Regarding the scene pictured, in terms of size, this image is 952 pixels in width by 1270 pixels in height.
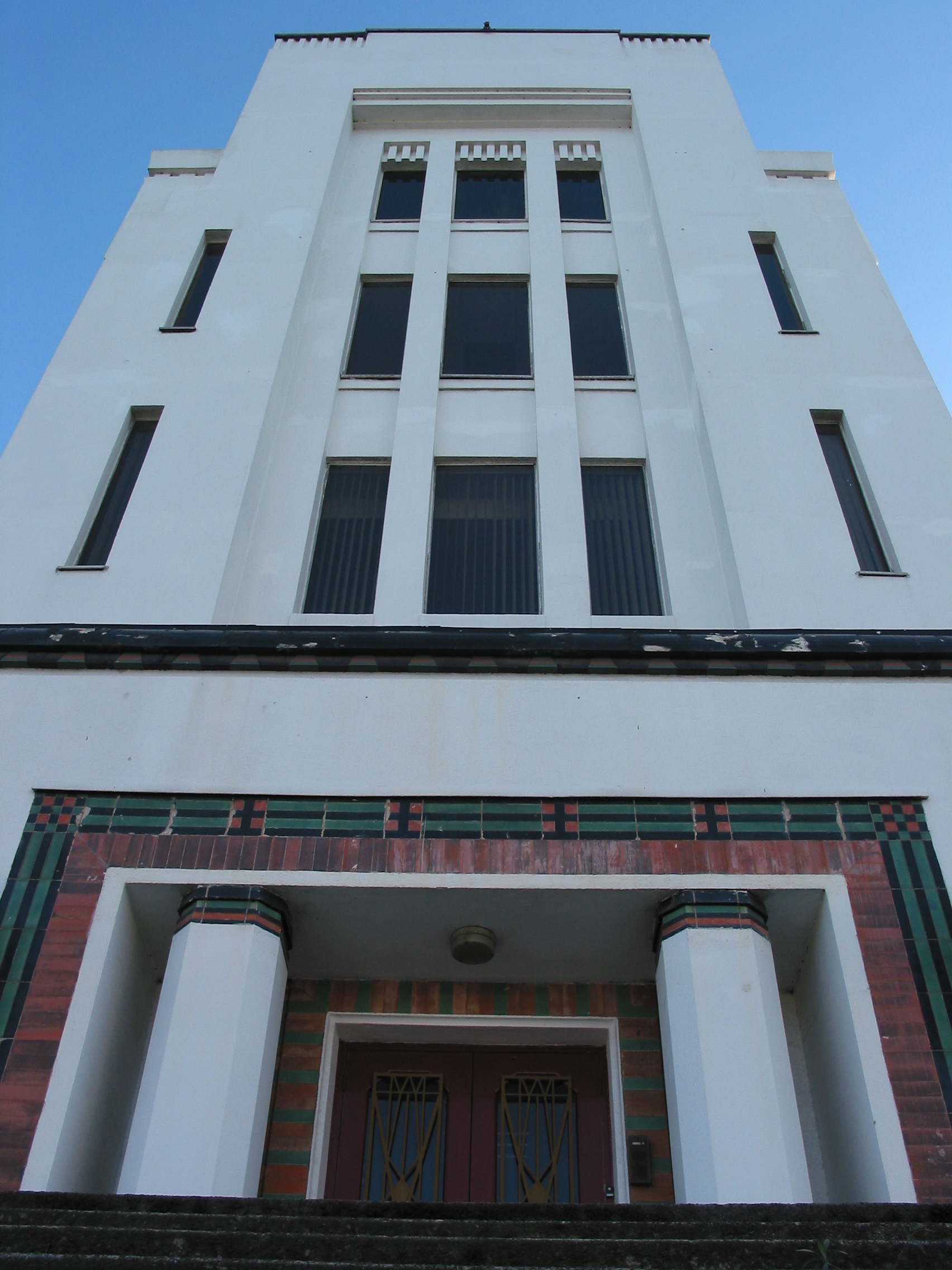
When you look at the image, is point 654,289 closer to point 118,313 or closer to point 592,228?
point 592,228

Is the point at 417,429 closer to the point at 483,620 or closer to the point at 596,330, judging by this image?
the point at 483,620

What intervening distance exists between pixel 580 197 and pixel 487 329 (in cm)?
317

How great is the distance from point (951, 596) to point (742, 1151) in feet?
15.1

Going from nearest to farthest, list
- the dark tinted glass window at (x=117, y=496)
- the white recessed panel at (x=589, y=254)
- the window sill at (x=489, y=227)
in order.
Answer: the dark tinted glass window at (x=117, y=496), the white recessed panel at (x=589, y=254), the window sill at (x=489, y=227)

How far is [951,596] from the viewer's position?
8289 millimetres

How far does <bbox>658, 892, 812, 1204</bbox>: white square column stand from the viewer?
5.39m

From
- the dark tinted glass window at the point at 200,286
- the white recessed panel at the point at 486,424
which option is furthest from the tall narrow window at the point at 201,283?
the white recessed panel at the point at 486,424

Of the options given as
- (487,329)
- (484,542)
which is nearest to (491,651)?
→ (484,542)

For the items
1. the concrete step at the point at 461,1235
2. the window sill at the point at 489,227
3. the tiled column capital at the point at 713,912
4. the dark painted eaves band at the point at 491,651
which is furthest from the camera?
the window sill at the point at 489,227

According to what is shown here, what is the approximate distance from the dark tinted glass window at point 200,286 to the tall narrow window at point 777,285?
574 cm

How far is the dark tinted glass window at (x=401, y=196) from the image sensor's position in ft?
43.5

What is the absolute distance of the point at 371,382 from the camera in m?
10.8

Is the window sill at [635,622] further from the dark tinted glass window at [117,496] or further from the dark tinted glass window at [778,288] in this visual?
the dark tinted glass window at [117,496]

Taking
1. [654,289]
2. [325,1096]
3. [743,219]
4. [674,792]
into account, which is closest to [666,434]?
[654,289]
